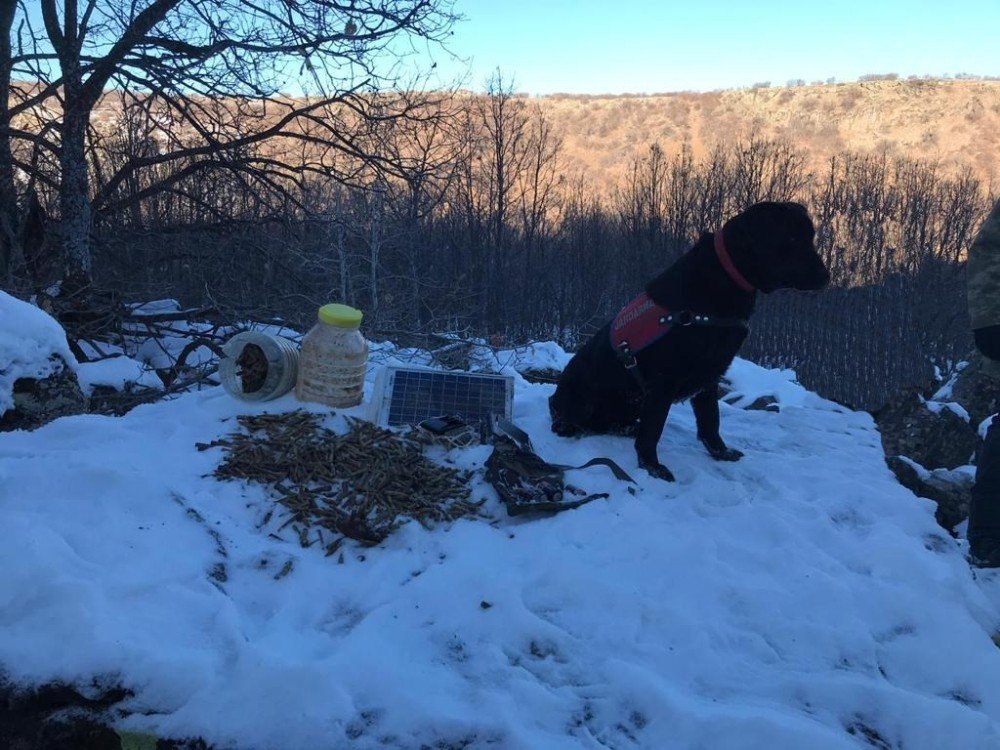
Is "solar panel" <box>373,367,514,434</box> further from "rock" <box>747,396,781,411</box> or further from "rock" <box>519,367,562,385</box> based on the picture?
"rock" <box>747,396,781,411</box>

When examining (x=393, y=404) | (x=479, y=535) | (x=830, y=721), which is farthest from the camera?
(x=393, y=404)

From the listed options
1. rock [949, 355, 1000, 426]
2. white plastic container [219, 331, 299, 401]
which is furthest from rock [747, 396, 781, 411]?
white plastic container [219, 331, 299, 401]

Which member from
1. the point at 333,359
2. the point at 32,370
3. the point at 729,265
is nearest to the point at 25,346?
the point at 32,370

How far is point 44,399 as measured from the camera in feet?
12.6

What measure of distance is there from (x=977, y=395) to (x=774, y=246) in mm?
3365

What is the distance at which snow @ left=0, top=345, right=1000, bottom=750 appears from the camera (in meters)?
1.78

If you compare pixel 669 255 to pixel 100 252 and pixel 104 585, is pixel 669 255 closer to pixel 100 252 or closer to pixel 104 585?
pixel 100 252

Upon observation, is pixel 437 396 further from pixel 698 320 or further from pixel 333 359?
pixel 698 320

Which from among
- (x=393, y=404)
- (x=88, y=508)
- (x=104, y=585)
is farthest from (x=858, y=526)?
(x=88, y=508)

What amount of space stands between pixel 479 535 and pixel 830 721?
4.68ft

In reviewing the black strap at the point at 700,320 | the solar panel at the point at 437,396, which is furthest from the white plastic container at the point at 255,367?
the black strap at the point at 700,320

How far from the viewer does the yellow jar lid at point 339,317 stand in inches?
152

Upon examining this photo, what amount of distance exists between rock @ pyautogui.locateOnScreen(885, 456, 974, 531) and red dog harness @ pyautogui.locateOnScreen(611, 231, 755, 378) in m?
1.40

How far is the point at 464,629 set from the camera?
7.13 feet
